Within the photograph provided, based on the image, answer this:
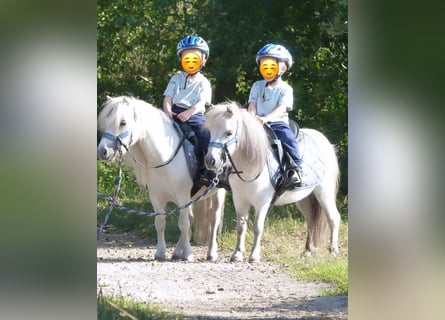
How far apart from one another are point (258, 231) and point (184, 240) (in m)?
0.54

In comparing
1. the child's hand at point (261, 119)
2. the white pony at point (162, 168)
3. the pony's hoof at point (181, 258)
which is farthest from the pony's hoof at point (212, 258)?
the child's hand at point (261, 119)

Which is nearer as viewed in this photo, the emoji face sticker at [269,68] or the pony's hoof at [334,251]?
the emoji face sticker at [269,68]

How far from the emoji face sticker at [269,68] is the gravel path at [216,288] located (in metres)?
1.27

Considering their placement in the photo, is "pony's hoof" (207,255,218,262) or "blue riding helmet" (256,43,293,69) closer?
"blue riding helmet" (256,43,293,69)

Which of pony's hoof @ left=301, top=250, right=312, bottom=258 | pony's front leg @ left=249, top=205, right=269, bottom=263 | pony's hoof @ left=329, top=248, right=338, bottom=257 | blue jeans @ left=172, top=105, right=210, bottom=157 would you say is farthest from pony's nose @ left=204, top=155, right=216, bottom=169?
pony's hoof @ left=329, top=248, right=338, bottom=257

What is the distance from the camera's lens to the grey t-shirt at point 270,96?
17.1 ft

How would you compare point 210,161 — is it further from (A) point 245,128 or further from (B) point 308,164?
(B) point 308,164

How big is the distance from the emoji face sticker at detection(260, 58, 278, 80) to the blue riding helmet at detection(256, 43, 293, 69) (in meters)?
0.03

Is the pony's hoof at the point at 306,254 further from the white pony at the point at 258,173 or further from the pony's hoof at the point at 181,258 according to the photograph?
the pony's hoof at the point at 181,258

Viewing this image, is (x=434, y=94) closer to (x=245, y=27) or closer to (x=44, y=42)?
(x=44, y=42)

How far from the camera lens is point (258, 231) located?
542 cm

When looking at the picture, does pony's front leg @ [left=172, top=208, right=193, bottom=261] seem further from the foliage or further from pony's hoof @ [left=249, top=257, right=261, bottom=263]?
the foliage

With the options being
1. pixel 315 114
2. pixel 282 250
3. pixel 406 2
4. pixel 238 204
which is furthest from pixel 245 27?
pixel 406 2

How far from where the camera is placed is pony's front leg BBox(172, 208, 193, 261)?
18.0 feet
